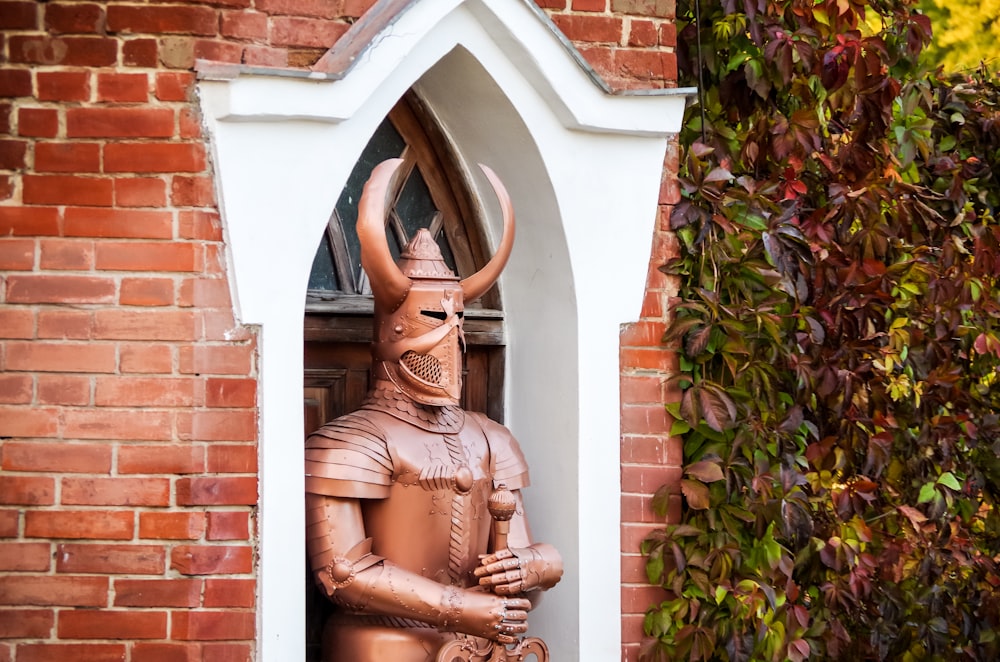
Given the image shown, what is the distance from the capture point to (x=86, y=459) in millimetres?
3283

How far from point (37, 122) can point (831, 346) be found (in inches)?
103

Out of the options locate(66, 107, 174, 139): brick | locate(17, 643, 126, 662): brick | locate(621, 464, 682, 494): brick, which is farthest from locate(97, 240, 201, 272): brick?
locate(621, 464, 682, 494): brick

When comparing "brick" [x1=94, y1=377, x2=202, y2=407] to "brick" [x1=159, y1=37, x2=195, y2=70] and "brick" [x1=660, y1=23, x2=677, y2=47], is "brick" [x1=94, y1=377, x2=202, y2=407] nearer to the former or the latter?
"brick" [x1=159, y1=37, x2=195, y2=70]

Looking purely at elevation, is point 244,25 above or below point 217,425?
above

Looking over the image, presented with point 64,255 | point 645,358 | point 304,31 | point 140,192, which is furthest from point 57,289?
point 645,358

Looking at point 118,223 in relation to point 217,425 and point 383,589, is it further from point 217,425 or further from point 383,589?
point 383,589

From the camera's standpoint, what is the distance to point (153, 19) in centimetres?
332

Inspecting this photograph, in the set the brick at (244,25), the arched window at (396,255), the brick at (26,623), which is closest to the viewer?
the brick at (26,623)

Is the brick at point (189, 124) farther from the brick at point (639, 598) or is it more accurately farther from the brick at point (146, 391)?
the brick at point (639, 598)

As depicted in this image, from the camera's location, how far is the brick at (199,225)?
11.0 ft

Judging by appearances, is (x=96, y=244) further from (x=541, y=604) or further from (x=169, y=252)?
(x=541, y=604)

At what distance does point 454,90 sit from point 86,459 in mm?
1529

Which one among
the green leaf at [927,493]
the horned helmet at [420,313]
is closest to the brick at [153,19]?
the horned helmet at [420,313]

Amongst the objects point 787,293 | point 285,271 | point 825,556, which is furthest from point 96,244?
point 825,556
